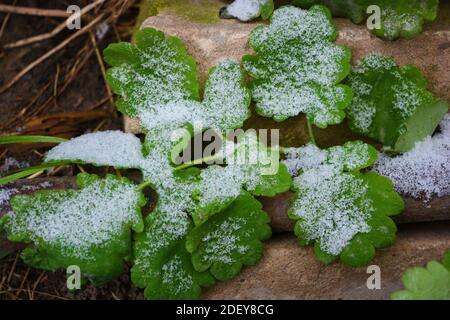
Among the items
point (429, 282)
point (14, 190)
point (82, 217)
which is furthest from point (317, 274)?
point (14, 190)

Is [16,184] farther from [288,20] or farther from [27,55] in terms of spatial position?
[288,20]

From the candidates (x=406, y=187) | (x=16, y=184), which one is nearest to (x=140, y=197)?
(x=16, y=184)

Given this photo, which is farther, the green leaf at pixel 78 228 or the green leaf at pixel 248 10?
the green leaf at pixel 248 10

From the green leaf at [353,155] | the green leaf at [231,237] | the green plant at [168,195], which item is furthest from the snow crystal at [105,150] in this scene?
the green leaf at [353,155]

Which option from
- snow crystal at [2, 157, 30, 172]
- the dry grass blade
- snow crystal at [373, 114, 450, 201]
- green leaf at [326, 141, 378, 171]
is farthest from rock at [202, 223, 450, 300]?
the dry grass blade

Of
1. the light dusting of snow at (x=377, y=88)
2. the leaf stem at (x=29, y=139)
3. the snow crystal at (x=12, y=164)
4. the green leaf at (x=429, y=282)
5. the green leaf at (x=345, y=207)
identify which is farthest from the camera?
the snow crystal at (x=12, y=164)

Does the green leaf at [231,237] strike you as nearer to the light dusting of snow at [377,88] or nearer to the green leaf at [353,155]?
the green leaf at [353,155]
